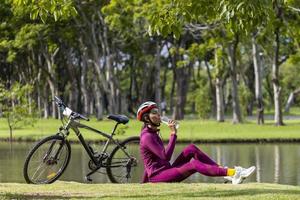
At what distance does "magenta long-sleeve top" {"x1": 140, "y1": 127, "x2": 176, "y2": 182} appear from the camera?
11570 mm

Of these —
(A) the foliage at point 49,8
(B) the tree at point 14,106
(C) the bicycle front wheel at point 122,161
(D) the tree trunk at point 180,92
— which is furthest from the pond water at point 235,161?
(D) the tree trunk at point 180,92

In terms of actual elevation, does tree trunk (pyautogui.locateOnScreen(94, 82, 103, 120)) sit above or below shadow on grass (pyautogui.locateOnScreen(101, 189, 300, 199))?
above

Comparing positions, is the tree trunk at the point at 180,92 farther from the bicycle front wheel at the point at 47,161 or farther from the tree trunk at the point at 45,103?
the bicycle front wheel at the point at 47,161

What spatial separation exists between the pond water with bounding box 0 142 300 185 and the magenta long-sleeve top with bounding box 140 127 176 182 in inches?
148

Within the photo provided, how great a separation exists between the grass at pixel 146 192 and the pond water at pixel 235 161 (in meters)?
4.47

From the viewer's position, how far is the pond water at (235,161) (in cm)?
1652

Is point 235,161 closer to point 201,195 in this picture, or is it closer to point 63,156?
point 63,156

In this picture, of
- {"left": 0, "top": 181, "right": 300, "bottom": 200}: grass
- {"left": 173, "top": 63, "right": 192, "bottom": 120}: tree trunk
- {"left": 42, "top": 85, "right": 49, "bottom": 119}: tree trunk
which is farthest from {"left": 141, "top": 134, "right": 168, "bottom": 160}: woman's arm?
{"left": 42, "top": 85, "right": 49, "bottom": 119}: tree trunk

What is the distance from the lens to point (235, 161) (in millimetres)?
21406

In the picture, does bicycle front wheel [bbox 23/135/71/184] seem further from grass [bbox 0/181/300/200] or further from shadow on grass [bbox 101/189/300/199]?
shadow on grass [bbox 101/189/300/199]

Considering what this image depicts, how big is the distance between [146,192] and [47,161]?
116 inches

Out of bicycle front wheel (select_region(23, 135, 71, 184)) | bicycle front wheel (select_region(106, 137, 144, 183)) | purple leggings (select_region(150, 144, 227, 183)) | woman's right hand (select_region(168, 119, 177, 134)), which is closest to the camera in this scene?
purple leggings (select_region(150, 144, 227, 183))

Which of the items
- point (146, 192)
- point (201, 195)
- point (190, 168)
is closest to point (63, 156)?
point (190, 168)

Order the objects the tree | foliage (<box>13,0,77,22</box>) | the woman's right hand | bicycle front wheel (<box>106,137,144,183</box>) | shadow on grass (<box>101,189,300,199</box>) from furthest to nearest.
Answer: the tree, bicycle front wheel (<box>106,137,144,183</box>), the woman's right hand, foliage (<box>13,0,77,22</box>), shadow on grass (<box>101,189,300,199</box>)
